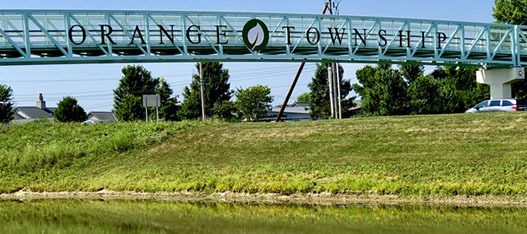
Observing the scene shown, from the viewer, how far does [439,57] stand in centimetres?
4612

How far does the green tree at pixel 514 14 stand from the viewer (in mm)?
54500

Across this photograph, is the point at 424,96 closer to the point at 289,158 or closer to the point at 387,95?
the point at 387,95

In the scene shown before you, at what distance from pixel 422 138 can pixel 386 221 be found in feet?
34.4

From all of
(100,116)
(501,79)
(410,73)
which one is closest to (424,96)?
(410,73)

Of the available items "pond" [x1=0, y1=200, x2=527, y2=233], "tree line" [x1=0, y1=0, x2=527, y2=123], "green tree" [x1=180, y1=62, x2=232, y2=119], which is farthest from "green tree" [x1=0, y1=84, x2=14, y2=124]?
"pond" [x1=0, y1=200, x2=527, y2=233]

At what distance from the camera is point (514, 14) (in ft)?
179

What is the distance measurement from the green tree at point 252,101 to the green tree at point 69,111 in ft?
57.2

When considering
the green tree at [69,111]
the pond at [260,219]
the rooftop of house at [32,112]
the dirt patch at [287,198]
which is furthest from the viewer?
the rooftop of house at [32,112]

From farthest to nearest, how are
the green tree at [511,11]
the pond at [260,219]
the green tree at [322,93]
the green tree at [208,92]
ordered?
the green tree at [322,93] → the green tree at [208,92] → the green tree at [511,11] → the pond at [260,219]

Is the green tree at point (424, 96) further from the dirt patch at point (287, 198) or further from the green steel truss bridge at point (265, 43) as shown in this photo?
the dirt patch at point (287, 198)

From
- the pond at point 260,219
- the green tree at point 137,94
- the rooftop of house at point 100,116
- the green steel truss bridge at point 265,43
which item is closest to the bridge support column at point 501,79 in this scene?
the green steel truss bridge at point 265,43

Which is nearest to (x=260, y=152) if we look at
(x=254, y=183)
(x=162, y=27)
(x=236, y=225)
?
(x=254, y=183)

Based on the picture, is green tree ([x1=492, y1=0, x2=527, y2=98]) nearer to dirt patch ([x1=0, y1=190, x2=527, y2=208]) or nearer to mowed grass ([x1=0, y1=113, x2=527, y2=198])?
mowed grass ([x1=0, y1=113, x2=527, y2=198])

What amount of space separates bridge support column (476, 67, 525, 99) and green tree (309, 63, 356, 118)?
1171 inches
